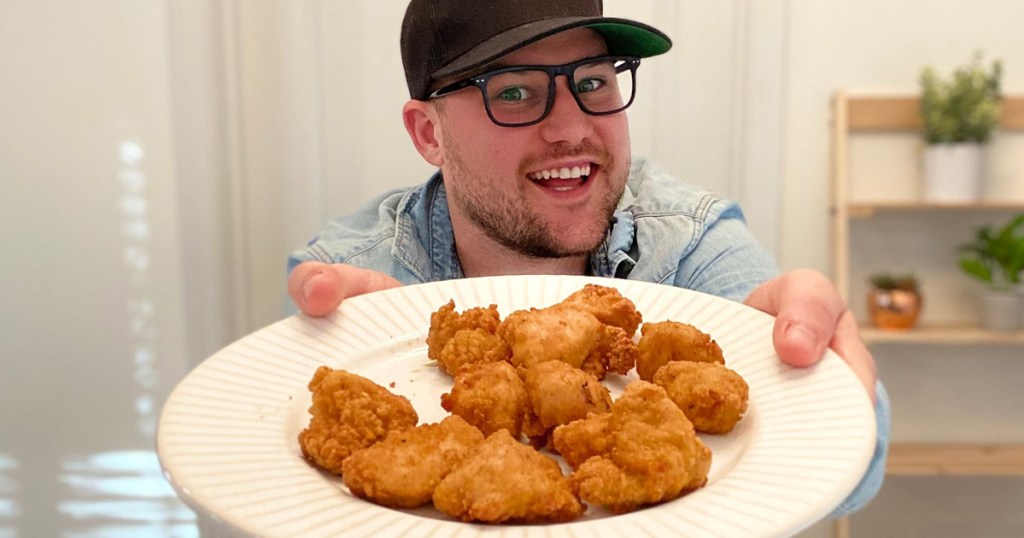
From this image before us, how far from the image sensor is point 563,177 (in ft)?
5.12

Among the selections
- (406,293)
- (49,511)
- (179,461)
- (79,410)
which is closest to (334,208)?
(79,410)

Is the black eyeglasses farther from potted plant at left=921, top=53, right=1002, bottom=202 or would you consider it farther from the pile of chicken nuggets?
potted plant at left=921, top=53, right=1002, bottom=202

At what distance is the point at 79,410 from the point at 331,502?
1628mm

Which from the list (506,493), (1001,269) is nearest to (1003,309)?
(1001,269)

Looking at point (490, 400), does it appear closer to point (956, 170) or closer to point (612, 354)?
point (612, 354)

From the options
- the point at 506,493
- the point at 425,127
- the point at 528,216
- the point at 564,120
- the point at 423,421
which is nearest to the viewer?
the point at 506,493

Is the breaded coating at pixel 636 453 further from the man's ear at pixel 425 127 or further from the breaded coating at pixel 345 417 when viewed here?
the man's ear at pixel 425 127

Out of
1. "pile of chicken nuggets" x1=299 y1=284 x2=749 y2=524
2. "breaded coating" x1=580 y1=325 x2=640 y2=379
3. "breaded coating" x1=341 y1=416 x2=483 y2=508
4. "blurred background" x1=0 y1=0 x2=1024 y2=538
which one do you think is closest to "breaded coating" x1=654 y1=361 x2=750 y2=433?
"pile of chicken nuggets" x1=299 y1=284 x2=749 y2=524

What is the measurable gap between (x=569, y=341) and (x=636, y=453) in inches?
9.6

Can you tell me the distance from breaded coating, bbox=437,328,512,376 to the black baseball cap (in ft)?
1.80

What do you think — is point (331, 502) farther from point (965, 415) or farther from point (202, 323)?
point (965, 415)

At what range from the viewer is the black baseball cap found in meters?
1.41

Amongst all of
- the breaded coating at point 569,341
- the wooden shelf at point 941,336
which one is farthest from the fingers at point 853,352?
the wooden shelf at point 941,336

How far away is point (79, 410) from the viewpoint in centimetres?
203
